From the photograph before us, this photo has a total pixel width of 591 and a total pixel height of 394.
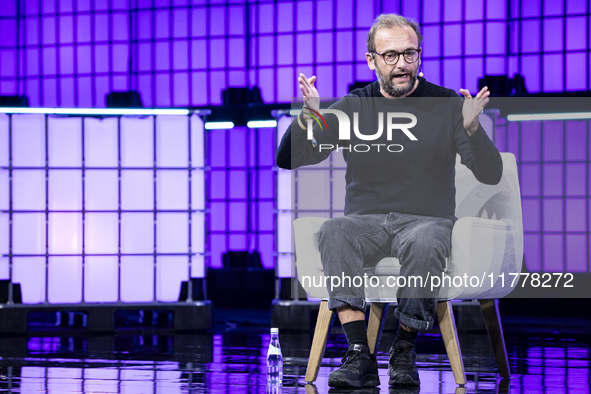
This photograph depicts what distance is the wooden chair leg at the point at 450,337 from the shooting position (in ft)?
6.86

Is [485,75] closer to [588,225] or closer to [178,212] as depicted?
[588,225]

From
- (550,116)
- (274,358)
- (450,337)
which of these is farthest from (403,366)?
(550,116)

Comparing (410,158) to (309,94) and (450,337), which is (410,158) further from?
(450,337)

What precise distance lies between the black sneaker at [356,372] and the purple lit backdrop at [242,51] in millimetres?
7578

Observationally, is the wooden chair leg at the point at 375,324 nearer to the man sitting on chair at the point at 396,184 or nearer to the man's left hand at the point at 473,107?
the man sitting on chair at the point at 396,184

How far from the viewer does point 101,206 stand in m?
4.36

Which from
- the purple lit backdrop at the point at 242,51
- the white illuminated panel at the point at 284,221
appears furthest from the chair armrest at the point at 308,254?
the purple lit backdrop at the point at 242,51

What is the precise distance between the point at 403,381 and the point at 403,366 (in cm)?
5

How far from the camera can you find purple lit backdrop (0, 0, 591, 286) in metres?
9.09

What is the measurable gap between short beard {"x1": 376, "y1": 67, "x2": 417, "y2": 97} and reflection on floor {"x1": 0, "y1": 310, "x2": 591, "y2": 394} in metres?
0.93

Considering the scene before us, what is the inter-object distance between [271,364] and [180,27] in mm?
8645

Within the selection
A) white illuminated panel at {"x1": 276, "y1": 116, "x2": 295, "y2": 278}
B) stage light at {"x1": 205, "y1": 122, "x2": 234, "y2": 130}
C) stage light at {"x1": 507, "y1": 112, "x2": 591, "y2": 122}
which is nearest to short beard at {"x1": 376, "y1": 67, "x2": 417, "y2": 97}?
white illuminated panel at {"x1": 276, "y1": 116, "x2": 295, "y2": 278}

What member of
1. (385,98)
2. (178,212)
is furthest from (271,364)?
(178,212)

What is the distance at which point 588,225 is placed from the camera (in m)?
6.71
